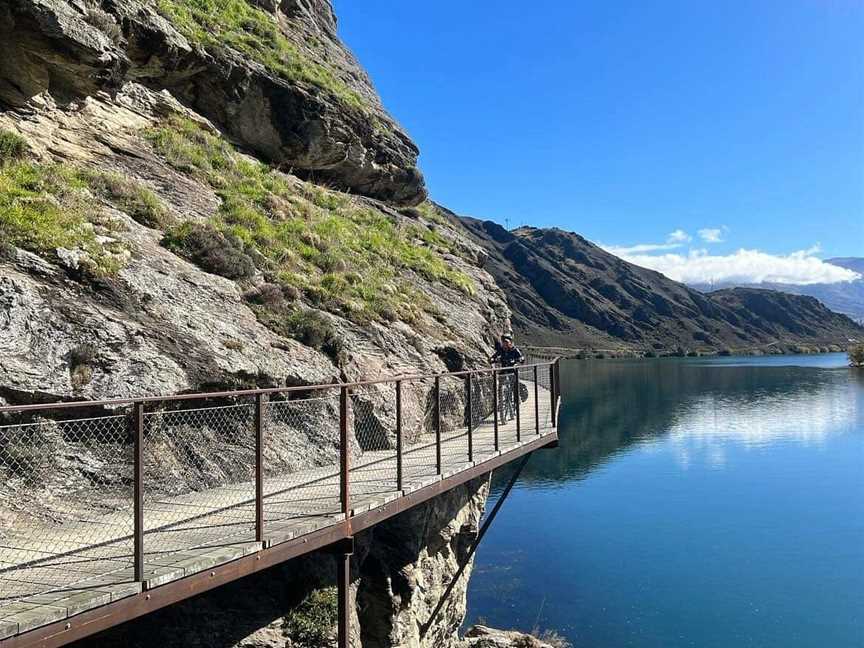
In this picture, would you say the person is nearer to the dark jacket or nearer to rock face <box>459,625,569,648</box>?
the dark jacket

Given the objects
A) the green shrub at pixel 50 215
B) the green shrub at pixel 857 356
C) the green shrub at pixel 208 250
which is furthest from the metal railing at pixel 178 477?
the green shrub at pixel 857 356

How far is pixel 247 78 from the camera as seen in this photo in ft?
62.1

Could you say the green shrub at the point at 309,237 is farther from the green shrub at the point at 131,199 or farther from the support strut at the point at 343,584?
the support strut at the point at 343,584

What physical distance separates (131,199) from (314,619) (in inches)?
344

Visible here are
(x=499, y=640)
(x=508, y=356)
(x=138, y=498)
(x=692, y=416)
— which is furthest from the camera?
(x=692, y=416)

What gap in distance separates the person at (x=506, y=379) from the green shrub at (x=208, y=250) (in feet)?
19.2

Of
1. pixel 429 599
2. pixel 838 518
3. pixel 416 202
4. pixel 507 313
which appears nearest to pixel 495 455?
pixel 429 599

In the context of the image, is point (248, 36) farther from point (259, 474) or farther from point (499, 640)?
point (499, 640)

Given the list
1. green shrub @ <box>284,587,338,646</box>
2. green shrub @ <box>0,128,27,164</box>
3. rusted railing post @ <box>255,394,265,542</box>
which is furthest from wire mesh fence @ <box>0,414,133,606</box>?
green shrub @ <box>0,128,27,164</box>

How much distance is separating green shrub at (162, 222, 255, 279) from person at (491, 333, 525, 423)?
19.2ft

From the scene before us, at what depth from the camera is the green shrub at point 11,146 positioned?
37.1 feet

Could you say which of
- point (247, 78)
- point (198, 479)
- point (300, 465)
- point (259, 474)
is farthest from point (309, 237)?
point (259, 474)

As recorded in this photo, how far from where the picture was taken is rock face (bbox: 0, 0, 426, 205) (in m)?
12.4

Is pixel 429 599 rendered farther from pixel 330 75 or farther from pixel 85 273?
pixel 330 75
